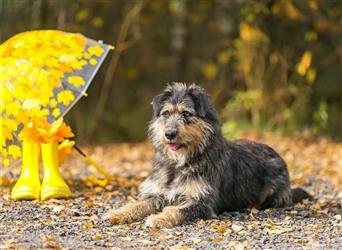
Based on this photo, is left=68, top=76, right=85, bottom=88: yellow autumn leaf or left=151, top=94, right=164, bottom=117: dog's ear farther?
left=68, top=76, right=85, bottom=88: yellow autumn leaf

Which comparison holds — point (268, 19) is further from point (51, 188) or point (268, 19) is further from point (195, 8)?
point (51, 188)

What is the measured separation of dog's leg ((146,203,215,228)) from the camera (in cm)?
673

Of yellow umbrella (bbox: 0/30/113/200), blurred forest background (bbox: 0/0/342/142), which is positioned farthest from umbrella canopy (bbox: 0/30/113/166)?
blurred forest background (bbox: 0/0/342/142)

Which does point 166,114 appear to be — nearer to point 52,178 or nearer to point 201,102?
point 201,102

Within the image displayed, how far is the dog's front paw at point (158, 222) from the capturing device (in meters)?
6.71

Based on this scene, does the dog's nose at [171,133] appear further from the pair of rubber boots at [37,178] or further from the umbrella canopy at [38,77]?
the umbrella canopy at [38,77]

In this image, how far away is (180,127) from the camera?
6.97 m

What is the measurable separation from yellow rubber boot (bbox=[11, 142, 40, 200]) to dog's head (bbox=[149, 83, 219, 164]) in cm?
169

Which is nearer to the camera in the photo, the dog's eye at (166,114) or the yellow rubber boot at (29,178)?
the dog's eye at (166,114)

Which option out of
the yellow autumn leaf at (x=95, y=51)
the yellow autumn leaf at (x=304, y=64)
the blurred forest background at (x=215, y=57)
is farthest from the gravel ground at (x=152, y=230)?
the yellow autumn leaf at (x=304, y=64)

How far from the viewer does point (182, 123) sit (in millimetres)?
7012

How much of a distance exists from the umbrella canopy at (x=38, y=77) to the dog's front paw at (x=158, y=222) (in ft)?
7.92

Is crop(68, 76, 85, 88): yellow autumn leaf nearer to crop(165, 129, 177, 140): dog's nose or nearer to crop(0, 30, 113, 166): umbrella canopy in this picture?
crop(0, 30, 113, 166): umbrella canopy

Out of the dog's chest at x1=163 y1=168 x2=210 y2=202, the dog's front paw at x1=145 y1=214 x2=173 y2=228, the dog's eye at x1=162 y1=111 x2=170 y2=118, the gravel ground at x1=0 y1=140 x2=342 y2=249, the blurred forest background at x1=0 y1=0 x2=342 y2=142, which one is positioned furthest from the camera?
the blurred forest background at x1=0 y1=0 x2=342 y2=142
